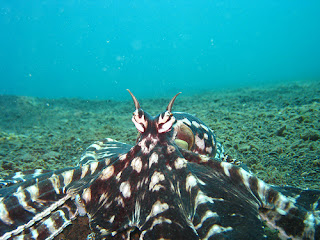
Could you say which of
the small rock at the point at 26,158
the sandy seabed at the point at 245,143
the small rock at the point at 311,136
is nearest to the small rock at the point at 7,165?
the sandy seabed at the point at 245,143

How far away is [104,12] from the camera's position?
5138 inches

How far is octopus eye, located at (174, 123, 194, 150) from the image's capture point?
3.16 m

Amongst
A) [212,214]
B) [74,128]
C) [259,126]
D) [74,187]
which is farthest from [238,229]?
[74,128]

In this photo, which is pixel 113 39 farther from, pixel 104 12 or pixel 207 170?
pixel 207 170

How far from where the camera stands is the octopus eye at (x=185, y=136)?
10.4ft

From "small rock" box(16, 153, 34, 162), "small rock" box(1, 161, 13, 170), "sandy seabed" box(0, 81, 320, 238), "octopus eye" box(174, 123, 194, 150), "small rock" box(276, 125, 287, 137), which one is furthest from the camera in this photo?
"small rock" box(276, 125, 287, 137)

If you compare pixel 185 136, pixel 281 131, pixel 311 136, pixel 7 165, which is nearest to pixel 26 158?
pixel 7 165

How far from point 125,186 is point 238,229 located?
2.80 feet

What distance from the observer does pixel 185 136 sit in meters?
3.24

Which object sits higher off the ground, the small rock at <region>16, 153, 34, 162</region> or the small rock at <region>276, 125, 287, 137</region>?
the small rock at <region>16, 153, 34, 162</region>

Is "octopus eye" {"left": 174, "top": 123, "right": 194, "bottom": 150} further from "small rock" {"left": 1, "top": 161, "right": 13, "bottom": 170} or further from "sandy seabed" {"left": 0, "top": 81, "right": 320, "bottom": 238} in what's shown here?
"small rock" {"left": 1, "top": 161, "right": 13, "bottom": 170}

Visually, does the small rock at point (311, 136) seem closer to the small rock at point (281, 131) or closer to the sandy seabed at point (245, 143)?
the sandy seabed at point (245, 143)

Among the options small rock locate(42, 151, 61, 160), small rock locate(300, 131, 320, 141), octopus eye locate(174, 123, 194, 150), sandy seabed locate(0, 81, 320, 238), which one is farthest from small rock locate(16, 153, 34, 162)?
small rock locate(300, 131, 320, 141)

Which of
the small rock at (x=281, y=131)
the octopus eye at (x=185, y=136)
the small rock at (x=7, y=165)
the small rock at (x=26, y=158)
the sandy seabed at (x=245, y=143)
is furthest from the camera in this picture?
the small rock at (x=281, y=131)
